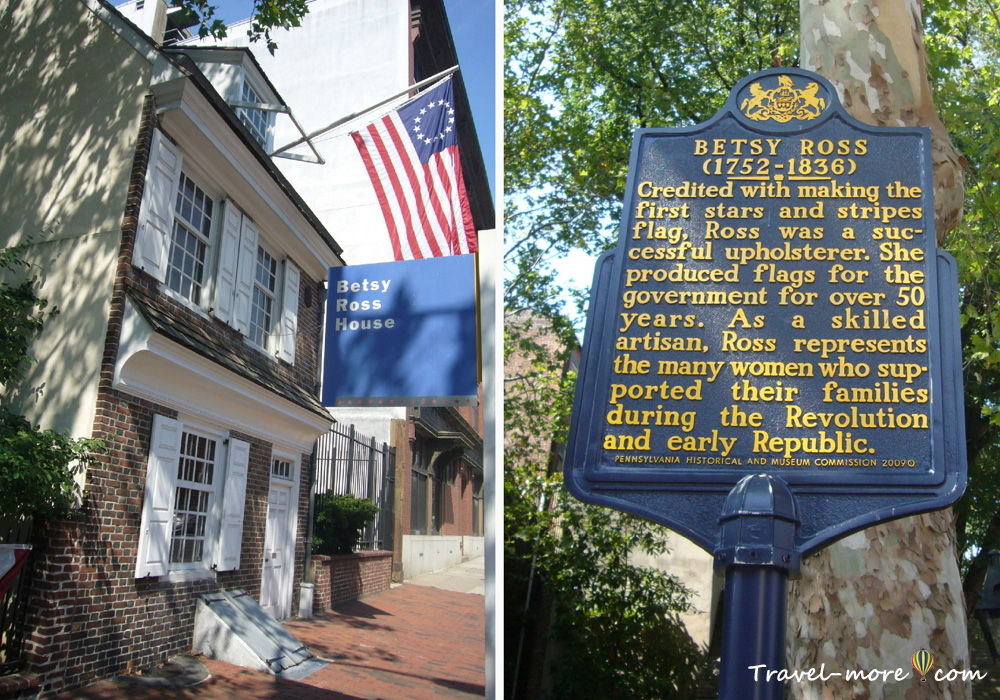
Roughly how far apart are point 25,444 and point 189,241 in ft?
11.9

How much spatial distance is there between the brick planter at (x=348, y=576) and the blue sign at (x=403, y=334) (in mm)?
5791

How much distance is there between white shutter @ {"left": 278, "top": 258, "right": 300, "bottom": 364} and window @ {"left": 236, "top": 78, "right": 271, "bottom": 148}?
214 cm

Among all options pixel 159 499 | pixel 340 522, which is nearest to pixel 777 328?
pixel 159 499

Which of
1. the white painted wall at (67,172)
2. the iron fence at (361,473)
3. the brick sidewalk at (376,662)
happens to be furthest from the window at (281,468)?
the white painted wall at (67,172)

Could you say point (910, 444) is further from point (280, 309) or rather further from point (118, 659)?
point (280, 309)

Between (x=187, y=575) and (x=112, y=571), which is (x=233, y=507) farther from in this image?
(x=112, y=571)

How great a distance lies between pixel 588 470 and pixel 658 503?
0.30 meters

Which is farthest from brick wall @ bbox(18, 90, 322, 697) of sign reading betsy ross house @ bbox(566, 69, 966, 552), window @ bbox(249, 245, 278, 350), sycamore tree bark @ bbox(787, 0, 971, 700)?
sycamore tree bark @ bbox(787, 0, 971, 700)

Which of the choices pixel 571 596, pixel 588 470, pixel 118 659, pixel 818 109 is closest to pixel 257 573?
pixel 118 659

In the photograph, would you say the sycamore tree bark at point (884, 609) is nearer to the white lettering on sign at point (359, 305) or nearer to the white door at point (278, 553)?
the white lettering on sign at point (359, 305)

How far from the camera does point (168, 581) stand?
877 centimetres

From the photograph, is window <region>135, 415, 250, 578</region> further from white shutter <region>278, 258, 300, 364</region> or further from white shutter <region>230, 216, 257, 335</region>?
white shutter <region>278, 258, 300, 364</region>

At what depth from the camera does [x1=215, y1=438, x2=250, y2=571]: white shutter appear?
32.9ft

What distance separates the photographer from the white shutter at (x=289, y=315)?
1262 cm
